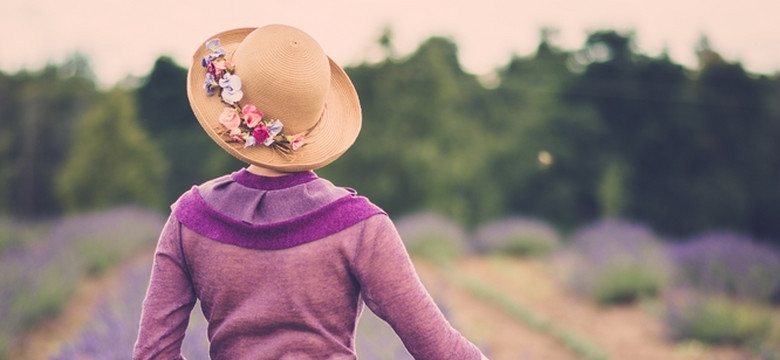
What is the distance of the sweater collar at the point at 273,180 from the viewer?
126cm

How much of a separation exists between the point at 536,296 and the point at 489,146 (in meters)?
8.47

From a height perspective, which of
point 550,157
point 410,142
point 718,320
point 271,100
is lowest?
point 271,100

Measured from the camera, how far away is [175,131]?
11.1 m

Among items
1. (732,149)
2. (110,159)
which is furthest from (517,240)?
(110,159)

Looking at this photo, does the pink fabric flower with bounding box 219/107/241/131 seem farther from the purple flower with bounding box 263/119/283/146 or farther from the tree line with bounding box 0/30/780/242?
the tree line with bounding box 0/30/780/242

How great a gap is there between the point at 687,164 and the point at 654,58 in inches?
112

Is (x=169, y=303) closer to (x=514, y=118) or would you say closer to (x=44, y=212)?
(x=44, y=212)

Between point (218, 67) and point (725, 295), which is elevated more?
point (725, 295)

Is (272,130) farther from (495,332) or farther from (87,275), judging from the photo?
(87,275)

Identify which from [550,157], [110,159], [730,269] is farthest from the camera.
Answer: [550,157]

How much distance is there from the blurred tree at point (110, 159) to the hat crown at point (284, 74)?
37.7 feet

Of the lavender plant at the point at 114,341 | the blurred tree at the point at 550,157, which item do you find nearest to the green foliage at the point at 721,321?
the lavender plant at the point at 114,341

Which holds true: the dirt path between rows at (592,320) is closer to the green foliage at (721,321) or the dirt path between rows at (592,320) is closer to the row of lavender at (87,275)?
the green foliage at (721,321)

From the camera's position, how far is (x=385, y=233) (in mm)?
1188
